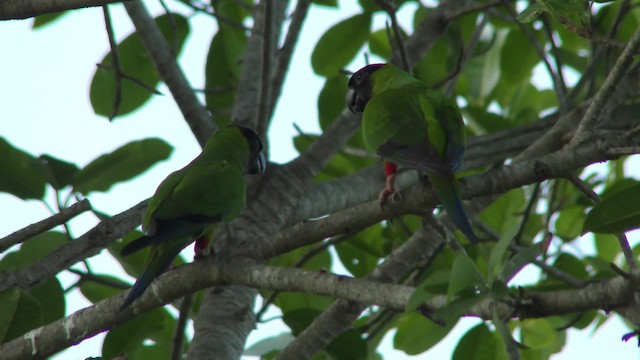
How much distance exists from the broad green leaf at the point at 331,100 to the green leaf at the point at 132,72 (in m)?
0.83

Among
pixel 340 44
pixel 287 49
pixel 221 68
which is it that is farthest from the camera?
pixel 221 68

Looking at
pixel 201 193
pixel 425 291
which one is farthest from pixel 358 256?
pixel 425 291

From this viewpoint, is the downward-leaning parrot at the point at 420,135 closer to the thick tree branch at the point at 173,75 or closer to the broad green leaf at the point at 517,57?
the thick tree branch at the point at 173,75

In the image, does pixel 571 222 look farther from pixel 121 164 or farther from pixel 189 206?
pixel 121 164

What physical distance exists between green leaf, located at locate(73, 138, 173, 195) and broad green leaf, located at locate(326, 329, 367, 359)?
3.62ft

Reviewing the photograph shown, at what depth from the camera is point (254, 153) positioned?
12.6 feet

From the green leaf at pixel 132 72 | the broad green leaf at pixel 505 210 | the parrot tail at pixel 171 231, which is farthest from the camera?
the broad green leaf at pixel 505 210

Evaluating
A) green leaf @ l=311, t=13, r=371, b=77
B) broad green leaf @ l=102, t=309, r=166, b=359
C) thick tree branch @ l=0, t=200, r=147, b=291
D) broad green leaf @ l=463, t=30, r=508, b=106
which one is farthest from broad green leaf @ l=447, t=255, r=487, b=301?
broad green leaf @ l=463, t=30, r=508, b=106

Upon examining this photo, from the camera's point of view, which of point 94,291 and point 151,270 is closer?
point 151,270

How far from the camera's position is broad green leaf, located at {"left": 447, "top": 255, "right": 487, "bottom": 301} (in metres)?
1.88

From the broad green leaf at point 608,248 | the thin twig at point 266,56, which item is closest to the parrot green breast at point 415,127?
the thin twig at point 266,56

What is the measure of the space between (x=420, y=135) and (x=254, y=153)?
1001 millimetres

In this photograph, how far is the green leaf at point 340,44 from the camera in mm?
4355

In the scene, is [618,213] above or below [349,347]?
below
